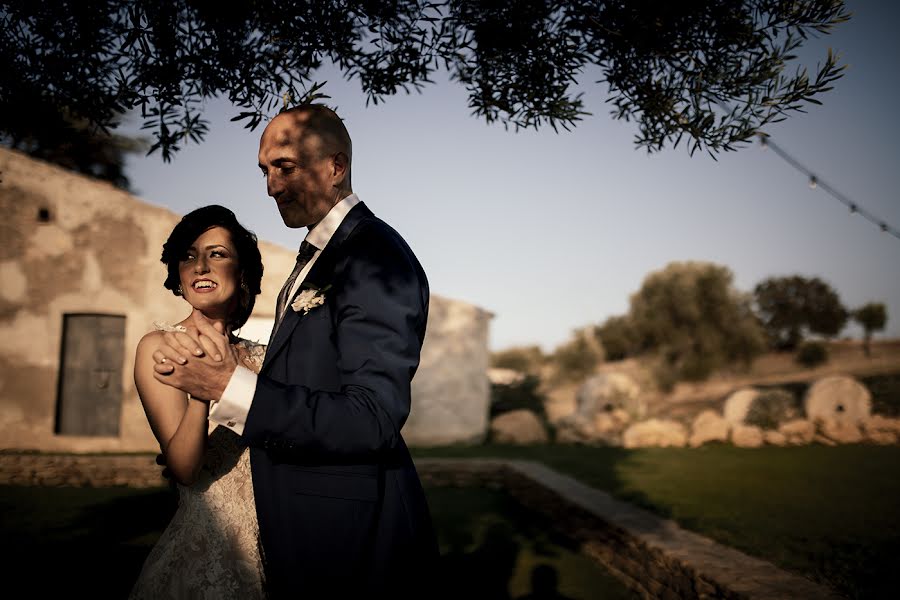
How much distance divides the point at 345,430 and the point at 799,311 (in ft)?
165

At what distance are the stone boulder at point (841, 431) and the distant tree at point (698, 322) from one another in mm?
18547

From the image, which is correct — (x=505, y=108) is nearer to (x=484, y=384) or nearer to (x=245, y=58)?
(x=245, y=58)

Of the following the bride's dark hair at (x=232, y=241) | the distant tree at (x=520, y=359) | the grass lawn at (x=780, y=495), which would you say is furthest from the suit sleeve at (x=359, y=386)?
the distant tree at (x=520, y=359)

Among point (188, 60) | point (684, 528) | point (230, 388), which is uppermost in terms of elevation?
point (188, 60)

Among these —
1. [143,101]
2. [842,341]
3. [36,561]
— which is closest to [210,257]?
[143,101]

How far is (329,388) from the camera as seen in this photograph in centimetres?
188

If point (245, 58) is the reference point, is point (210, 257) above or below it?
below

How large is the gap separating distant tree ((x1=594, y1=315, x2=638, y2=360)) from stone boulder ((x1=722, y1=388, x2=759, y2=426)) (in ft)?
76.3

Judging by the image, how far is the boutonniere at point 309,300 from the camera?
6.04 feet

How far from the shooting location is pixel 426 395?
15.5m

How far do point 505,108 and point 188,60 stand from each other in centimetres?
177

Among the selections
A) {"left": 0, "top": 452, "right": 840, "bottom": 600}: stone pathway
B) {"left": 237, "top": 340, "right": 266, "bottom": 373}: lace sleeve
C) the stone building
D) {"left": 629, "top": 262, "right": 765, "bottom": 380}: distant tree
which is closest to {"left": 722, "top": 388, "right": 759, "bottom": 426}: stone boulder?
{"left": 0, "top": 452, "right": 840, "bottom": 600}: stone pathway

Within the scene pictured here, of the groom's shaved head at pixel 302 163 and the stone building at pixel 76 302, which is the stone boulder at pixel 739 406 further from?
the groom's shaved head at pixel 302 163

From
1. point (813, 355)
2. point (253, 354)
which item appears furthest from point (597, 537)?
point (813, 355)
